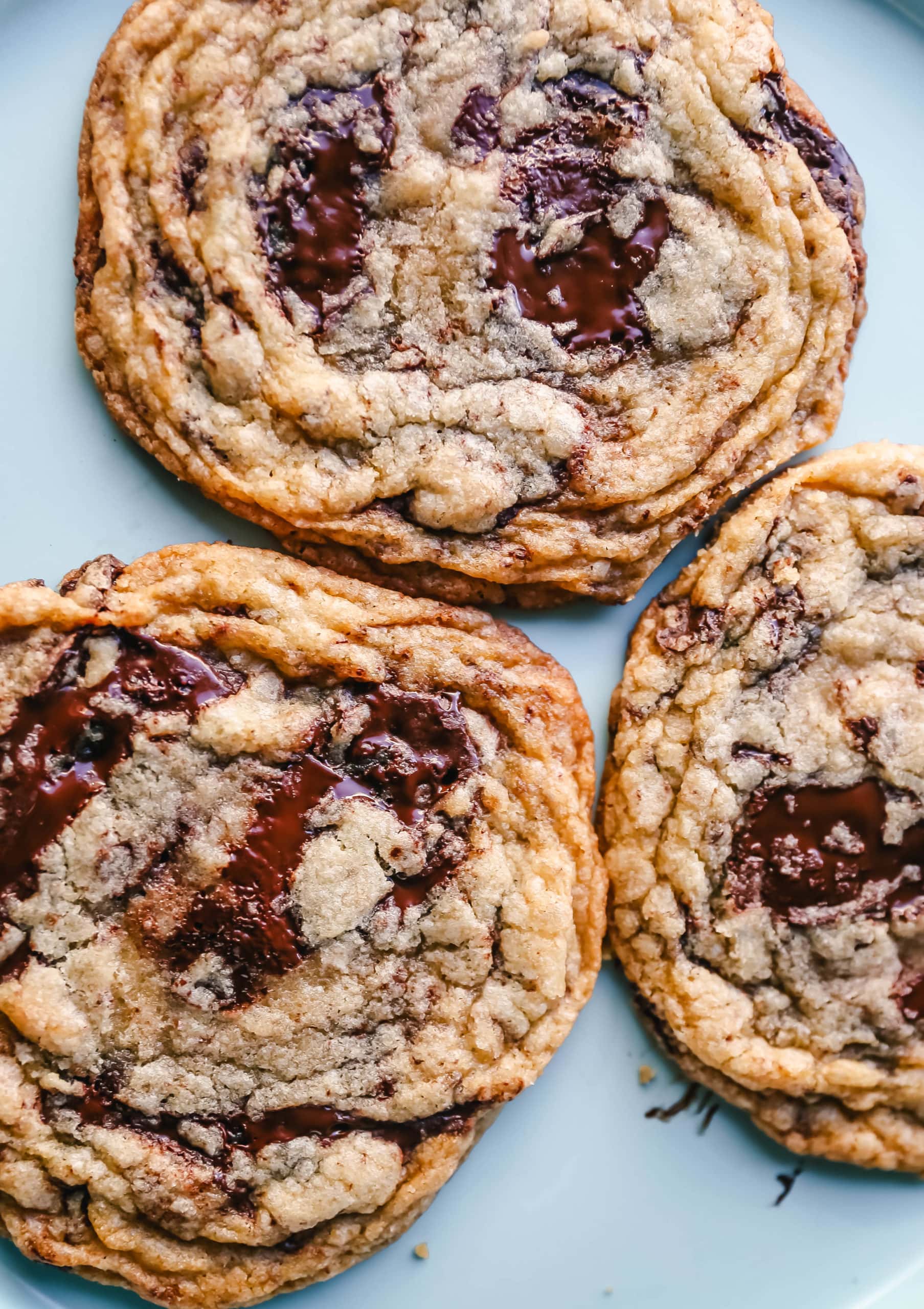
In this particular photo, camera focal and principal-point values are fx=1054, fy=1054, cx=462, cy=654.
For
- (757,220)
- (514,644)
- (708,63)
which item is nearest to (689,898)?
(514,644)

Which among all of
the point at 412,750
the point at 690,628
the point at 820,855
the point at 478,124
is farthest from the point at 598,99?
the point at 820,855

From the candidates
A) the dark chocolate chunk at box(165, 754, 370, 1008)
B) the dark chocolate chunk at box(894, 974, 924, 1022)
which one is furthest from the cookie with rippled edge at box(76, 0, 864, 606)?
the dark chocolate chunk at box(894, 974, 924, 1022)

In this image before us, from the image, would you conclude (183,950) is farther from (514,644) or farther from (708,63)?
(708,63)

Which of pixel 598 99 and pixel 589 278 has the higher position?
pixel 598 99

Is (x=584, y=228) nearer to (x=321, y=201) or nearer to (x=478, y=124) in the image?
(x=478, y=124)

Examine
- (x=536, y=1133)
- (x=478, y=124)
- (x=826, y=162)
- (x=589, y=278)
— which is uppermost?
(x=826, y=162)

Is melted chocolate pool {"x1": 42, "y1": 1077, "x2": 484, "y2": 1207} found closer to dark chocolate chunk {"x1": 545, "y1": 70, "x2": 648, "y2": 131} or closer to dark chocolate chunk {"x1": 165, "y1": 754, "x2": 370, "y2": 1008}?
dark chocolate chunk {"x1": 165, "y1": 754, "x2": 370, "y2": 1008}
